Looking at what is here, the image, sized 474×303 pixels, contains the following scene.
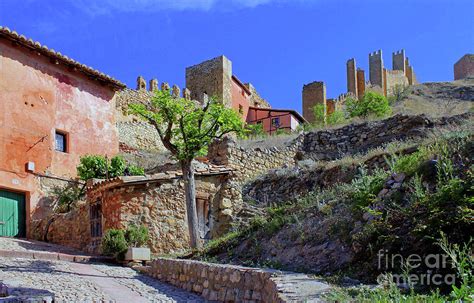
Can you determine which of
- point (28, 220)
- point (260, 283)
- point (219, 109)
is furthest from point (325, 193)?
point (28, 220)

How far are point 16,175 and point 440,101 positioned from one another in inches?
1032

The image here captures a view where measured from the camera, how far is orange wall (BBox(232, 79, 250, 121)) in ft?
117

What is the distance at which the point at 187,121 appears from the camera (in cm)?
1197

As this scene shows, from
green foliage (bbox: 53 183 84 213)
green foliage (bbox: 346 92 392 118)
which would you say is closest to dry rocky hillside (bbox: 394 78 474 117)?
green foliage (bbox: 346 92 392 118)

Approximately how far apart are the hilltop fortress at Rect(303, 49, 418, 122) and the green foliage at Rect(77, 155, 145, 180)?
24.1m

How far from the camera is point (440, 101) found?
112 ft

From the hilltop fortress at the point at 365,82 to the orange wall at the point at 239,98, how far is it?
5.52 metres

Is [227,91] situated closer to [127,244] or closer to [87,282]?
[127,244]

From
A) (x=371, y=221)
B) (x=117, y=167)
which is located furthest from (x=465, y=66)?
(x=371, y=221)

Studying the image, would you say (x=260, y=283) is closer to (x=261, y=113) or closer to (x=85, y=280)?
(x=85, y=280)

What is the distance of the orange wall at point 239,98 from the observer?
117 feet

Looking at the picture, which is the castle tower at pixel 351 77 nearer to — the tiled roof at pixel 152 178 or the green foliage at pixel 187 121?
the tiled roof at pixel 152 178

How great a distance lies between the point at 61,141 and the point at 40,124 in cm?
115

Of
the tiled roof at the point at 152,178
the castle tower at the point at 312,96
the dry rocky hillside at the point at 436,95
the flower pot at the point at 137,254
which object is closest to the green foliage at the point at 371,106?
the dry rocky hillside at the point at 436,95
